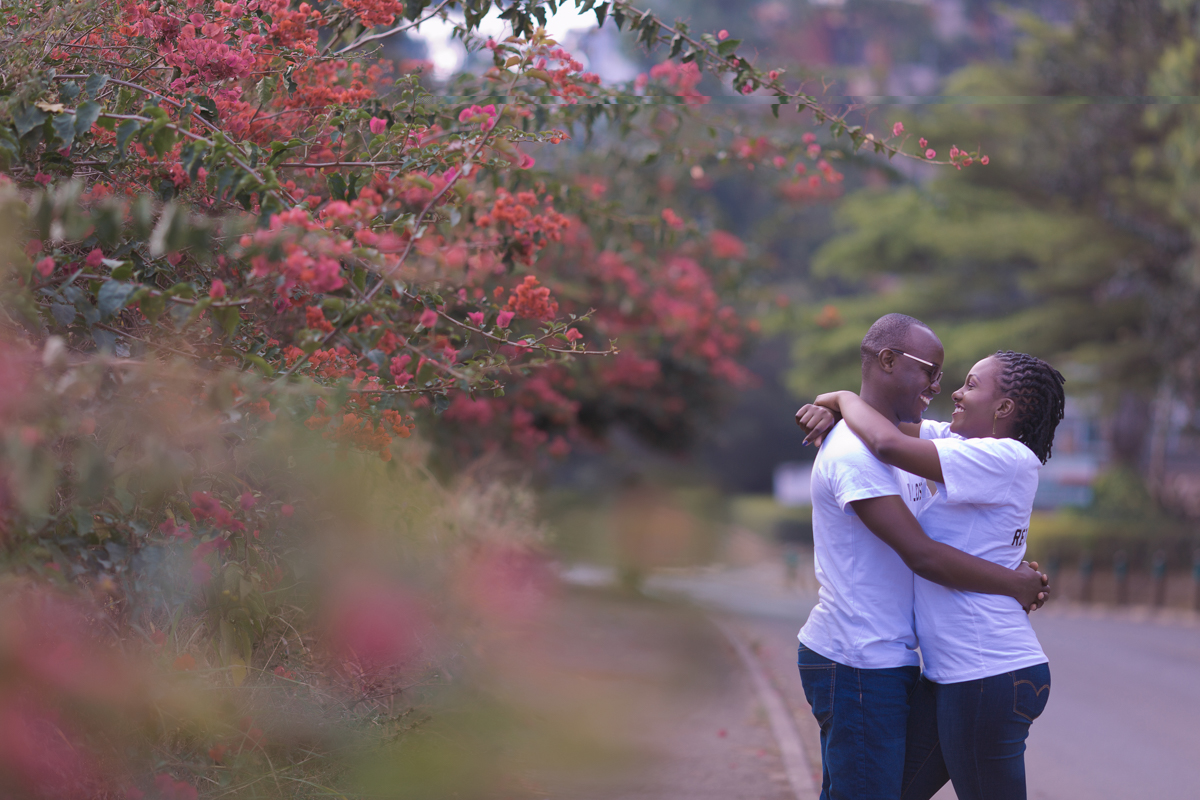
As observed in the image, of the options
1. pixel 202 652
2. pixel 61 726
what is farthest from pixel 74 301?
pixel 202 652

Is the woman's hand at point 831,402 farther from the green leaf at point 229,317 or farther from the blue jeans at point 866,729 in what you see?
the green leaf at point 229,317

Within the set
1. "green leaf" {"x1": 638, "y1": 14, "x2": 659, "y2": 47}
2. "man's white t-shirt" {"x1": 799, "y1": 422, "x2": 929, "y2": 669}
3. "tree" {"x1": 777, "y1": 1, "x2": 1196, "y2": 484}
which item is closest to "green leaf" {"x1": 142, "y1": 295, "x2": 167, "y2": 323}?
"man's white t-shirt" {"x1": 799, "y1": 422, "x2": 929, "y2": 669}

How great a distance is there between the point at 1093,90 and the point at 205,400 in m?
19.6

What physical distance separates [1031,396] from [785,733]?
4.30 meters

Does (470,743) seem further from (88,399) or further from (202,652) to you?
(88,399)

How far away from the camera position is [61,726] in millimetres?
3559

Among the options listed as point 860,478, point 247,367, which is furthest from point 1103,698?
point 247,367

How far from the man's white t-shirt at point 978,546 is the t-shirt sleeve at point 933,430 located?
0.34m

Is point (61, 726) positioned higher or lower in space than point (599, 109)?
lower

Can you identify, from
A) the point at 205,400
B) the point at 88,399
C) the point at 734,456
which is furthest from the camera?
the point at 734,456

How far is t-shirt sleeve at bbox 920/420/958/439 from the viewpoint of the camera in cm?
354

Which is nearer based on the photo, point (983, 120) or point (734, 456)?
point (983, 120)

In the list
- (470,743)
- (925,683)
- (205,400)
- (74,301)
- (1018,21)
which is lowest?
(470,743)

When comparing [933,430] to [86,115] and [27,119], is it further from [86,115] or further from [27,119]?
[27,119]
